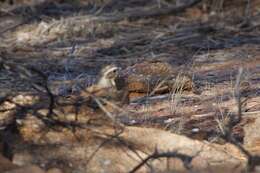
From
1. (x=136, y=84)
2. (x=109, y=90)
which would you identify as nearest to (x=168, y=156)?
(x=109, y=90)

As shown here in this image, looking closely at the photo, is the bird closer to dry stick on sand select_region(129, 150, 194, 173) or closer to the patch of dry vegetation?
the patch of dry vegetation

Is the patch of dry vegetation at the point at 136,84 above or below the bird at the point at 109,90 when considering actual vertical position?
below

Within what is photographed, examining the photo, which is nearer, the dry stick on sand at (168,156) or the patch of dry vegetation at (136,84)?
the dry stick on sand at (168,156)

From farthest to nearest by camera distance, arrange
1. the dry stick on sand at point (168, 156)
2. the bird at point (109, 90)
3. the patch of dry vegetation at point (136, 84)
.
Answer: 1. the bird at point (109, 90)
2. the patch of dry vegetation at point (136, 84)
3. the dry stick on sand at point (168, 156)

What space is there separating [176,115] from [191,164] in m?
1.40

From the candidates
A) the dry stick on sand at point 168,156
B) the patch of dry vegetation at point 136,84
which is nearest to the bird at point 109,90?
the patch of dry vegetation at point 136,84

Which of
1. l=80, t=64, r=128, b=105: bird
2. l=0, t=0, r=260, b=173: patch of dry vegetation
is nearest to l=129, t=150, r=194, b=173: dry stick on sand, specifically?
l=0, t=0, r=260, b=173: patch of dry vegetation

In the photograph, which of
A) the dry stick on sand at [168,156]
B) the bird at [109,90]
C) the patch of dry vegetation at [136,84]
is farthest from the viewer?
Answer: the bird at [109,90]

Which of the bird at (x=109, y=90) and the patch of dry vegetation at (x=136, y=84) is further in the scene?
the bird at (x=109, y=90)

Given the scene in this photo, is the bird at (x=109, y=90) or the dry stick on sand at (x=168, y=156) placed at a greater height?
the bird at (x=109, y=90)

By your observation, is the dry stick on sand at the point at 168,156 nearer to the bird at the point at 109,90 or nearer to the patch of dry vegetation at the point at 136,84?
the patch of dry vegetation at the point at 136,84

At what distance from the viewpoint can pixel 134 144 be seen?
180 inches

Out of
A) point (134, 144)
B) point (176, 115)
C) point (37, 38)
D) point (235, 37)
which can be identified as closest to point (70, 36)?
point (37, 38)

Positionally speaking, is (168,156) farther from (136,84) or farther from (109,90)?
(136,84)
